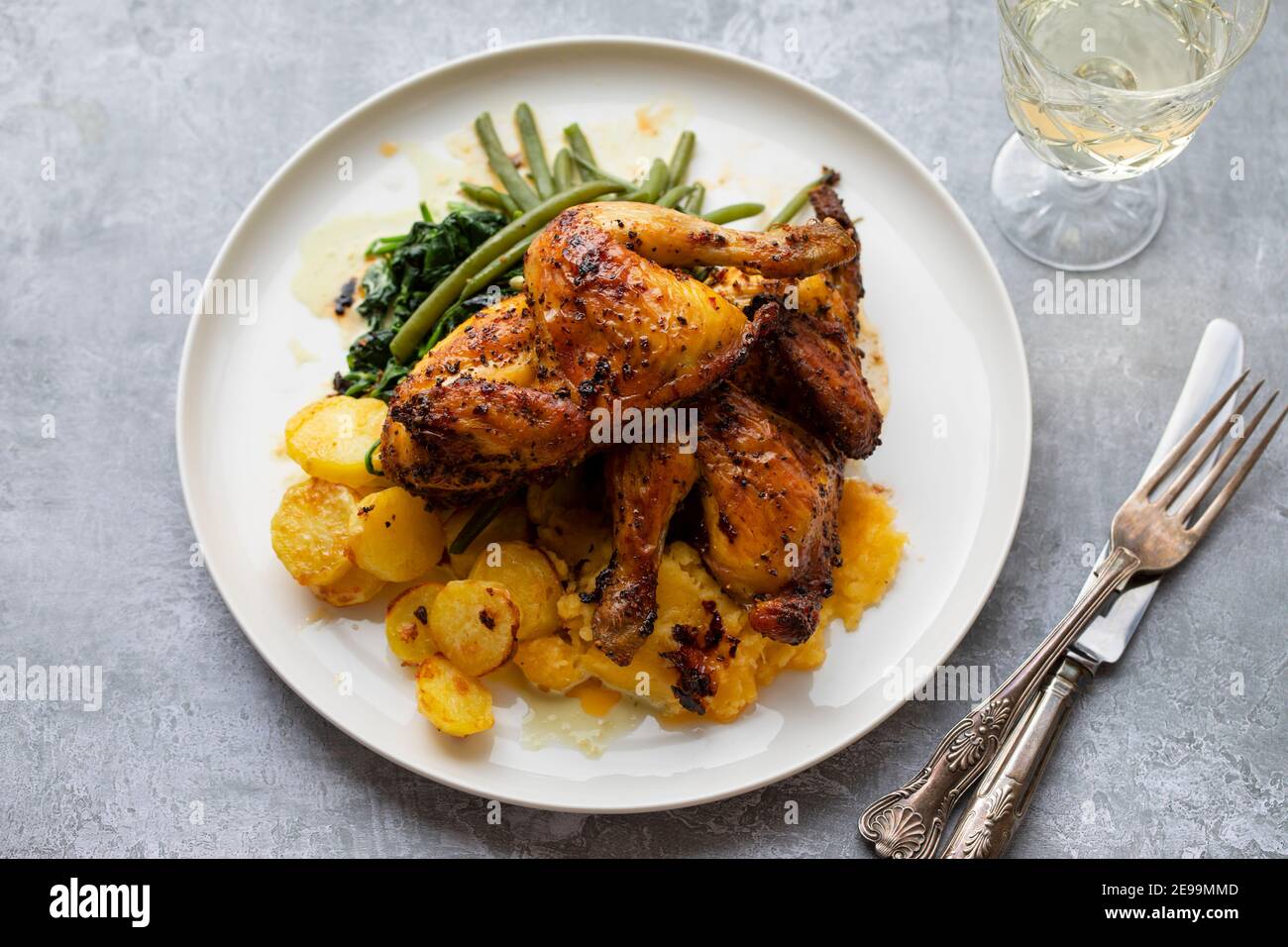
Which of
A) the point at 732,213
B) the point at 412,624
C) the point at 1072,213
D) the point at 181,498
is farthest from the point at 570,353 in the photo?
the point at 1072,213

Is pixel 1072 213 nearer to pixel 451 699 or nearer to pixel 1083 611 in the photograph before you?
pixel 1083 611

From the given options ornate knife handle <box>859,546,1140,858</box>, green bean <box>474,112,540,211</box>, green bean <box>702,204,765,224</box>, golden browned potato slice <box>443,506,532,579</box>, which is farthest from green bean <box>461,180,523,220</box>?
ornate knife handle <box>859,546,1140,858</box>

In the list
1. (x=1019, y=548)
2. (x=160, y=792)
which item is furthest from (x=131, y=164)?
(x=1019, y=548)

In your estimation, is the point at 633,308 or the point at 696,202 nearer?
the point at 633,308

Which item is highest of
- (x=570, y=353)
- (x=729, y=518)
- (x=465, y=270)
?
(x=570, y=353)

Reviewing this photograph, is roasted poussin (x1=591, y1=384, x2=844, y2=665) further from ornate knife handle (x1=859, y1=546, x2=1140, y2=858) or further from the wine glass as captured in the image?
the wine glass

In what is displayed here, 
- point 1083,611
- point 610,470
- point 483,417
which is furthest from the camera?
point 1083,611
